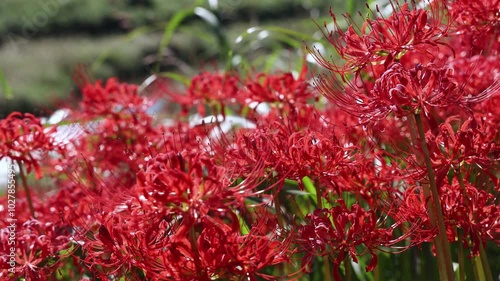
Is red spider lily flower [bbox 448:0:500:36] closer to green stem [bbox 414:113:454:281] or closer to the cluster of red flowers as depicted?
the cluster of red flowers

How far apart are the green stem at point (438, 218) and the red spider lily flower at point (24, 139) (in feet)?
2.41

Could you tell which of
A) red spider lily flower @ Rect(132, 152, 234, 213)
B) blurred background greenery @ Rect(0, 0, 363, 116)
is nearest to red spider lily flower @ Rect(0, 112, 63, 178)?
red spider lily flower @ Rect(132, 152, 234, 213)

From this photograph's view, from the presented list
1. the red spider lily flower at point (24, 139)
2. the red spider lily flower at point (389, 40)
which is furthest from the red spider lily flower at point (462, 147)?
the red spider lily flower at point (24, 139)

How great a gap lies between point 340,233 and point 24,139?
68 cm

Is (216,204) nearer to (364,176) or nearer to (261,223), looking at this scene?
(261,223)

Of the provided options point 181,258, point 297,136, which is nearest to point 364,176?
point 297,136

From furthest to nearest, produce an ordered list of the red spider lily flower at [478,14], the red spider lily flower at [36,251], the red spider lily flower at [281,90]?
the red spider lily flower at [281,90]
the red spider lily flower at [478,14]
the red spider lily flower at [36,251]

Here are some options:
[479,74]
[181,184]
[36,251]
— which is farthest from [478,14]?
[36,251]

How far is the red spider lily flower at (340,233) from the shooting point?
39.3 inches

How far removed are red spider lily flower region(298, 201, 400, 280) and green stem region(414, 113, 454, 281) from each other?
0.06 m

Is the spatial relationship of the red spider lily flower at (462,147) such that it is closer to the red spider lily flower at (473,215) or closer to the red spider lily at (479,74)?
the red spider lily flower at (473,215)

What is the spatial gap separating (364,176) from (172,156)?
39 cm

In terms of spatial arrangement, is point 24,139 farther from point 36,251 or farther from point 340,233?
point 340,233

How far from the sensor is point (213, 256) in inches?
35.5
